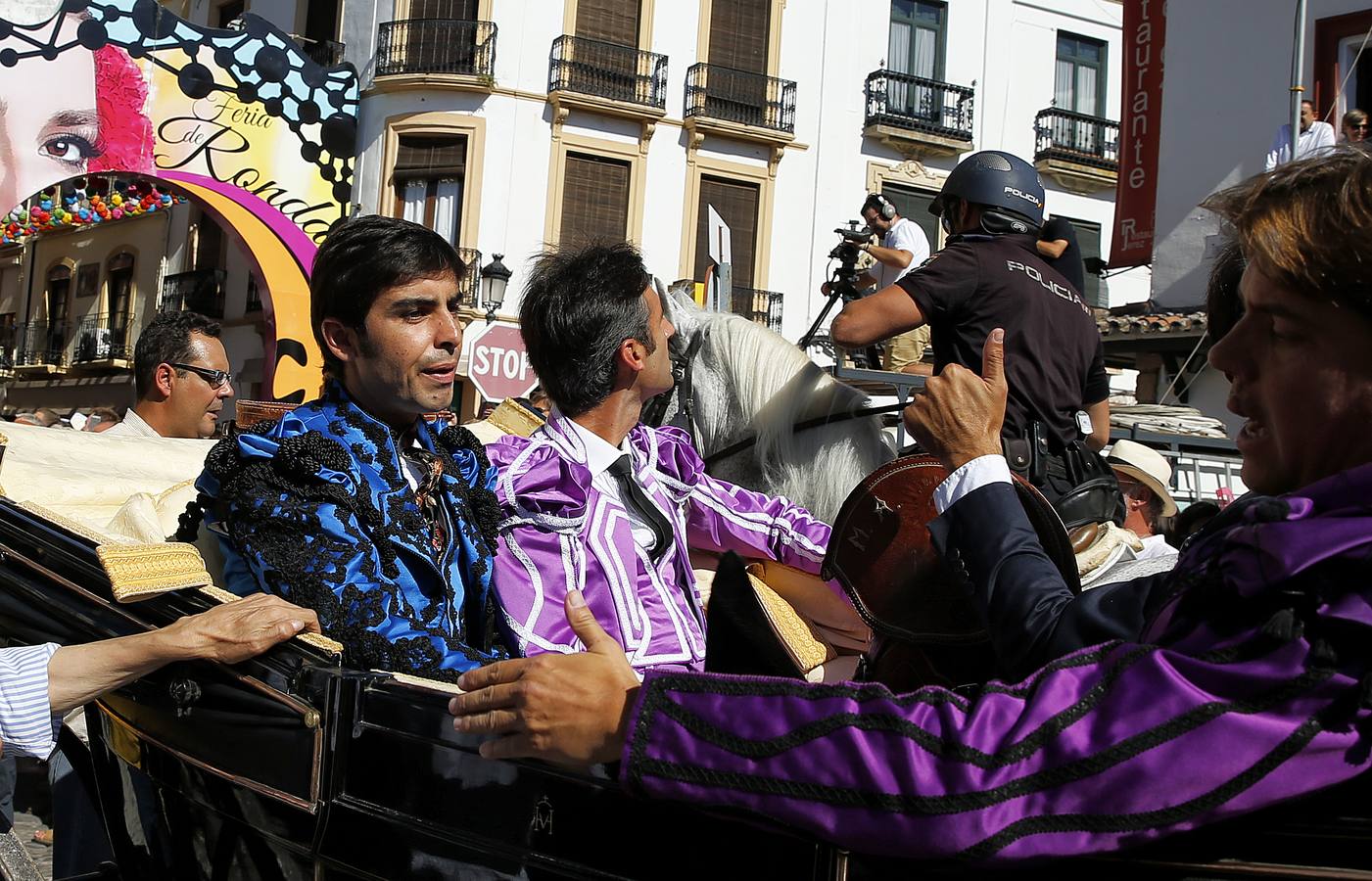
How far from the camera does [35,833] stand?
4.53 meters

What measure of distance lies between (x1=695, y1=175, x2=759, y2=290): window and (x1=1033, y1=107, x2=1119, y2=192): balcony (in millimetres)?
5692

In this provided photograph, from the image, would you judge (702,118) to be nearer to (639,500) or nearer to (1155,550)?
(1155,550)

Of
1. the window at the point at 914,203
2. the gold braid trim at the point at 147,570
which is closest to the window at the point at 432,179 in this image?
the window at the point at 914,203

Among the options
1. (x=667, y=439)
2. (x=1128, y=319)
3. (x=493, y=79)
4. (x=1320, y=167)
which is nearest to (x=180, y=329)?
(x=667, y=439)

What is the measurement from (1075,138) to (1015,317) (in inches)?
854

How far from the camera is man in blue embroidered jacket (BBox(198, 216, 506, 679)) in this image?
6.48 feet

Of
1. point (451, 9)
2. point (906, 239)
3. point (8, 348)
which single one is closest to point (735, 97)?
point (451, 9)

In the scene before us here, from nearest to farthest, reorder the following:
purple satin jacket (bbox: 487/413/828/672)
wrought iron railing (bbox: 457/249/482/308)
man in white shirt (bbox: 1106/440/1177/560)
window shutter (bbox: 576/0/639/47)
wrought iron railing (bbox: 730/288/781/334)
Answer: purple satin jacket (bbox: 487/413/828/672), man in white shirt (bbox: 1106/440/1177/560), wrought iron railing (bbox: 457/249/482/308), wrought iron railing (bbox: 730/288/781/334), window shutter (bbox: 576/0/639/47)

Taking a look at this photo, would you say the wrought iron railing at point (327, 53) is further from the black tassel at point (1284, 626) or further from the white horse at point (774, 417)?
the black tassel at point (1284, 626)

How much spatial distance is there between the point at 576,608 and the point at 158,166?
10306 mm

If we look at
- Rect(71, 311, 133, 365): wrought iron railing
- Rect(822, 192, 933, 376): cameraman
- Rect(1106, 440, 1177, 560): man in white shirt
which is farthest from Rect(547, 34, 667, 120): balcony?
Rect(1106, 440, 1177, 560): man in white shirt

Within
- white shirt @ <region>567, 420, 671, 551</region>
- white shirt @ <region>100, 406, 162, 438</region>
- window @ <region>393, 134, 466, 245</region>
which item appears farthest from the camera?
window @ <region>393, 134, 466, 245</region>

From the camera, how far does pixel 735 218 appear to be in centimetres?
2116

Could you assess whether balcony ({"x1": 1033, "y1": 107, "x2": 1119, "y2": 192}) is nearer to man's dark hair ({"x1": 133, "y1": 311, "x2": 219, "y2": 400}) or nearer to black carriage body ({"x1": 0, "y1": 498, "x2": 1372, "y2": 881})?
man's dark hair ({"x1": 133, "y1": 311, "x2": 219, "y2": 400})
